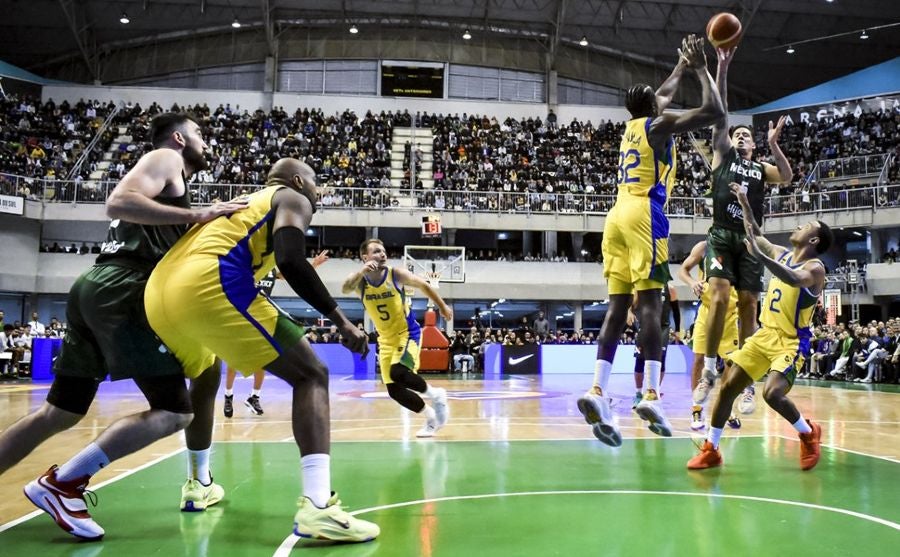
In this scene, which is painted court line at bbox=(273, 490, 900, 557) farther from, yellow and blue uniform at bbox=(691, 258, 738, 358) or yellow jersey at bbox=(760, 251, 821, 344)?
yellow and blue uniform at bbox=(691, 258, 738, 358)

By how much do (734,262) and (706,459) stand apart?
2.24 meters

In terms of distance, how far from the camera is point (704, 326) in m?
7.39

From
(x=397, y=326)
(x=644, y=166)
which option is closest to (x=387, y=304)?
(x=397, y=326)

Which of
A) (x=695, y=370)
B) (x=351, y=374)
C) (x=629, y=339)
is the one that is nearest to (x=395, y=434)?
(x=695, y=370)

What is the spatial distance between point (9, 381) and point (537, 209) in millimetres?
18397

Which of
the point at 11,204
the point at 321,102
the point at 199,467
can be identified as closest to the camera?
the point at 199,467

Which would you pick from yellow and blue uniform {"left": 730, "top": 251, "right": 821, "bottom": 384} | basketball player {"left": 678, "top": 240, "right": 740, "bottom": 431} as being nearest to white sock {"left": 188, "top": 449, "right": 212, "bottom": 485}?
yellow and blue uniform {"left": 730, "top": 251, "right": 821, "bottom": 384}

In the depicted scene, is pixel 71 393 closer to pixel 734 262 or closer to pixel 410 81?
pixel 734 262

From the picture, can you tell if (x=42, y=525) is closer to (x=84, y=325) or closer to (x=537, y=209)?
(x=84, y=325)

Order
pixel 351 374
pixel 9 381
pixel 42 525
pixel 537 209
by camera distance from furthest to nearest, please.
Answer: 1. pixel 537 209
2. pixel 351 374
3. pixel 9 381
4. pixel 42 525

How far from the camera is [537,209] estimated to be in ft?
91.7

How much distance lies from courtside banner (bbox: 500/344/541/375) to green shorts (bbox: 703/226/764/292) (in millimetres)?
15468

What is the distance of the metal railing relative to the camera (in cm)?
2602

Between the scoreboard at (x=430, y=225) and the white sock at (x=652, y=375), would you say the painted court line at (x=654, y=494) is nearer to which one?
the white sock at (x=652, y=375)
